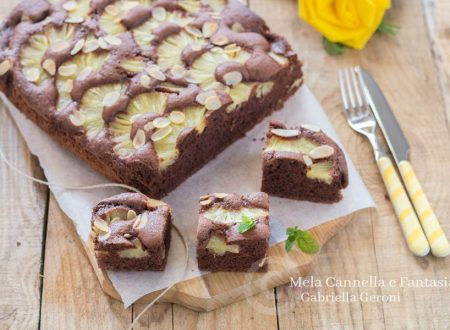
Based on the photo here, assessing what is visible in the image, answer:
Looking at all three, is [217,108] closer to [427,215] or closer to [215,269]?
[215,269]

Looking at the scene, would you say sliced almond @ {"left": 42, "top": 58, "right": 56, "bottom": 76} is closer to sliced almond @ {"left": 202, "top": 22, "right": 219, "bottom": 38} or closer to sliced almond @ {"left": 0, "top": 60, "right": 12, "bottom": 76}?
sliced almond @ {"left": 0, "top": 60, "right": 12, "bottom": 76}

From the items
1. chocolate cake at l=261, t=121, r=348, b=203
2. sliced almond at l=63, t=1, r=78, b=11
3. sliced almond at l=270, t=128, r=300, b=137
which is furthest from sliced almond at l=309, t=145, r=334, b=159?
sliced almond at l=63, t=1, r=78, b=11

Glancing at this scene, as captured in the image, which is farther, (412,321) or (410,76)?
(410,76)

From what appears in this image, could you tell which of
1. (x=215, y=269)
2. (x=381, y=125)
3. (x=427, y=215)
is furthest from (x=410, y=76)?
(x=215, y=269)

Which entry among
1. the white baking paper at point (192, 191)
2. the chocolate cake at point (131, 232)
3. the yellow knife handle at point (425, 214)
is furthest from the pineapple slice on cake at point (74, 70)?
the yellow knife handle at point (425, 214)

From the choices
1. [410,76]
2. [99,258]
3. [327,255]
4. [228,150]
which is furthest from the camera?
[410,76]

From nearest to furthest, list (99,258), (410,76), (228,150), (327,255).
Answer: (99,258), (327,255), (228,150), (410,76)

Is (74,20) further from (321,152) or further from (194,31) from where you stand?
(321,152)

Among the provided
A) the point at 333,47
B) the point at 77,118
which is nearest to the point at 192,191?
the point at 77,118

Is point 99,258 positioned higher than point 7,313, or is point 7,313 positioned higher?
point 99,258
